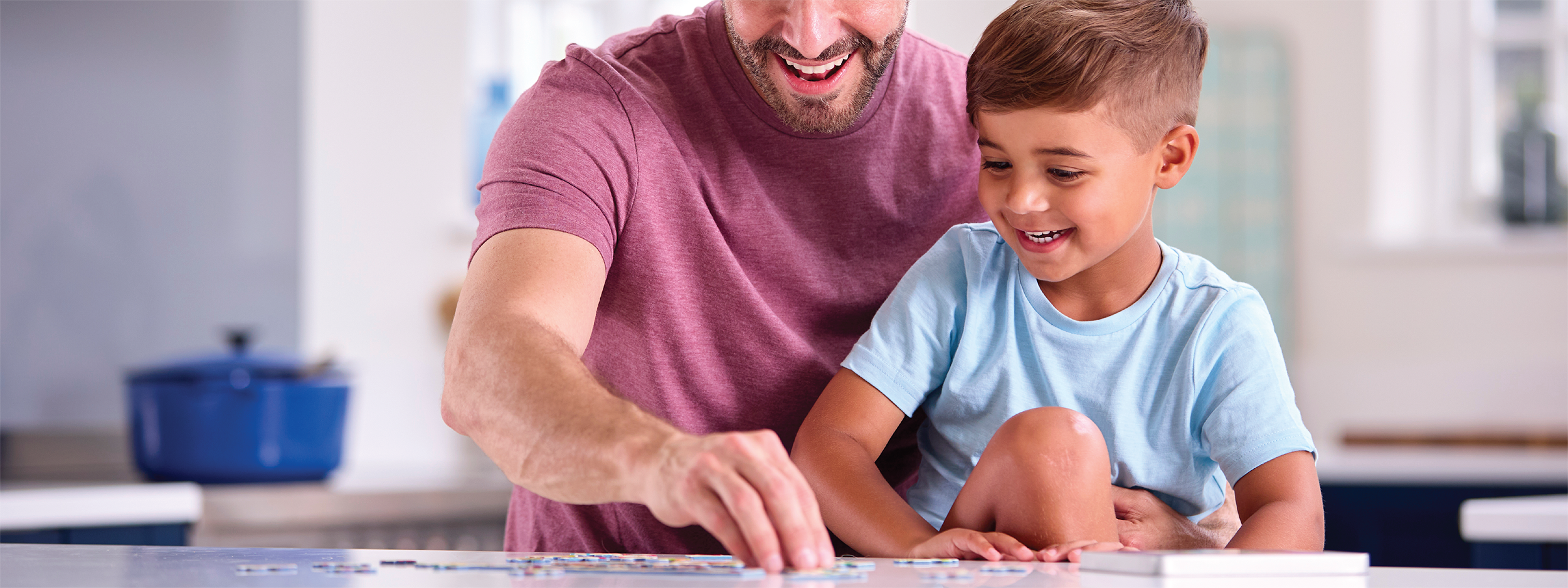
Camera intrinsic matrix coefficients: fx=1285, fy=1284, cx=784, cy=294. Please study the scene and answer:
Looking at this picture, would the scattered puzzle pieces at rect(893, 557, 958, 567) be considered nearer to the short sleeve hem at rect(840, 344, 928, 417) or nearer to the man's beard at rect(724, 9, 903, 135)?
the short sleeve hem at rect(840, 344, 928, 417)

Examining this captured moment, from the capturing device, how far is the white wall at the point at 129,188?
2.60 m

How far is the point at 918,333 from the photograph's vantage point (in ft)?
4.18

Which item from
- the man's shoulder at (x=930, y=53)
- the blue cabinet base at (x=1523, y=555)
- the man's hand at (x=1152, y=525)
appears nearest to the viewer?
the man's hand at (x=1152, y=525)

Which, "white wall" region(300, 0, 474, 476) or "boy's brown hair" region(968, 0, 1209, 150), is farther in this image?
"white wall" region(300, 0, 474, 476)

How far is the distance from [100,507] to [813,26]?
1410 millimetres

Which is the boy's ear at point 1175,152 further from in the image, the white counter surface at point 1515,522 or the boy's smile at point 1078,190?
the white counter surface at point 1515,522

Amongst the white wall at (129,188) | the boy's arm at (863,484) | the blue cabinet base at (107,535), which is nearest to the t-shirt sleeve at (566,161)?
the boy's arm at (863,484)

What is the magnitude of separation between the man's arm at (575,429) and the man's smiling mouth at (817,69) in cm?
30

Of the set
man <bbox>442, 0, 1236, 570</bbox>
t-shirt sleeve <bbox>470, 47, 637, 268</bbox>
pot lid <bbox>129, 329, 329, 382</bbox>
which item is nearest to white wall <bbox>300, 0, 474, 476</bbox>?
pot lid <bbox>129, 329, 329, 382</bbox>

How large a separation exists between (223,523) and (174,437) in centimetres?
23

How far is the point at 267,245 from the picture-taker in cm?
295

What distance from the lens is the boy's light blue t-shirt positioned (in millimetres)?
1192

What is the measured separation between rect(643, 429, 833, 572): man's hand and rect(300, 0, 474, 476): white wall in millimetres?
2311

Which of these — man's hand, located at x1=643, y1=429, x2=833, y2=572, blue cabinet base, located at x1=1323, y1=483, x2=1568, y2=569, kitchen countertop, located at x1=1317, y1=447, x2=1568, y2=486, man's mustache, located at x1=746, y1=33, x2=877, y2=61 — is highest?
man's mustache, located at x1=746, y1=33, x2=877, y2=61
